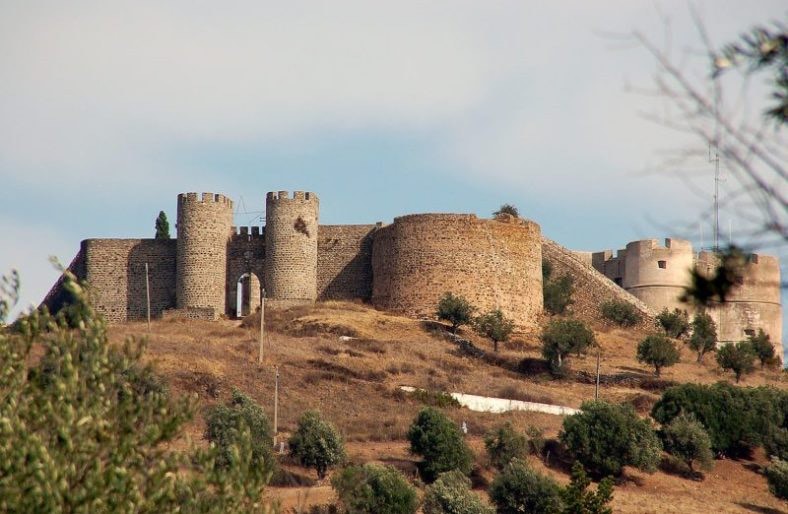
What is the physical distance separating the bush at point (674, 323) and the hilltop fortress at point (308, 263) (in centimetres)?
425

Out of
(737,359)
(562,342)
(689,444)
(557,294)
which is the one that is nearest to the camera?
(689,444)

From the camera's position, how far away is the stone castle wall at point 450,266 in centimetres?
4225

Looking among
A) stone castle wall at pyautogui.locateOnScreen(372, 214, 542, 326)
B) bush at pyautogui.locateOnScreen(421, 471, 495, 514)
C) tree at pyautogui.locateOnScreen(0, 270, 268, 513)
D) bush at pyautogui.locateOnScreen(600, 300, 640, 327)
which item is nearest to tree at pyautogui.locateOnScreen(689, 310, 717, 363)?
bush at pyautogui.locateOnScreen(600, 300, 640, 327)

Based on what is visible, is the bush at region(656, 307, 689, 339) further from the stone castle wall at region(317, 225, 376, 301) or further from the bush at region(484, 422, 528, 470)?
the bush at region(484, 422, 528, 470)

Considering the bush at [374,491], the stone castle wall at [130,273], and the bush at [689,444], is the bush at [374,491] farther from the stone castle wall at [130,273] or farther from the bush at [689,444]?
the stone castle wall at [130,273]

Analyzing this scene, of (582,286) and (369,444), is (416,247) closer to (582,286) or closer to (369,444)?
(582,286)

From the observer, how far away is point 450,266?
139 ft

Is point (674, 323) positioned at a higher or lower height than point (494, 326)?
higher

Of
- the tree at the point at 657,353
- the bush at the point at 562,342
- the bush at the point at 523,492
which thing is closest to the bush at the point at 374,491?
the bush at the point at 523,492

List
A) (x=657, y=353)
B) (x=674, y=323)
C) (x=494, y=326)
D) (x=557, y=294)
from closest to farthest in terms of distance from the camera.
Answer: (x=657, y=353), (x=494, y=326), (x=674, y=323), (x=557, y=294)

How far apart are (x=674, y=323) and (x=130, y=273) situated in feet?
58.6

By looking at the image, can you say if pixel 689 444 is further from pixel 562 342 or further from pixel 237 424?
pixel 237 424

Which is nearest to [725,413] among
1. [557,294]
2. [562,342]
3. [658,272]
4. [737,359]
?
[562,342]

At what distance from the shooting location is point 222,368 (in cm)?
3319
